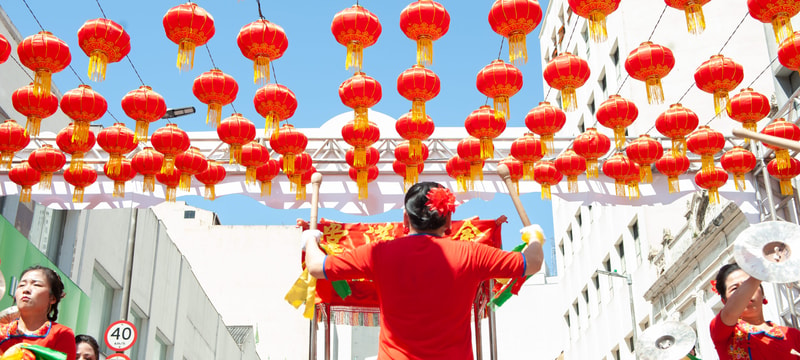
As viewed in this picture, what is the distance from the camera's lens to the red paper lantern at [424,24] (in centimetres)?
933

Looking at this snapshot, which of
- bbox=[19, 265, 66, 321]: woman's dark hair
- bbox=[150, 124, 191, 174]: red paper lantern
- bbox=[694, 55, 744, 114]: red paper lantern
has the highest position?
bbox=[694, 55, 744, 114]: red paper lantern

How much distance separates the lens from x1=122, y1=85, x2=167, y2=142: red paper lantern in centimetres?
1037

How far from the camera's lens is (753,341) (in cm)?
425

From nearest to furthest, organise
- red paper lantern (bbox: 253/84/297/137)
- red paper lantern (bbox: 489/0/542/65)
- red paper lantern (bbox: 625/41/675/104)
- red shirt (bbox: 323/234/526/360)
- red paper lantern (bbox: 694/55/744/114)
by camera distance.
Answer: red shirt (bbox: 323/234/526/360)
red paper lantern (bbox: 489/0/542/65)
red paper lantern (bbox: 625/41/675/104)
red paper lantern (bbox: 694/55/744/114)
red paper lantern (bbox: 253/84/297/137)

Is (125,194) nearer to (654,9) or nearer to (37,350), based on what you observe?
(37,350)

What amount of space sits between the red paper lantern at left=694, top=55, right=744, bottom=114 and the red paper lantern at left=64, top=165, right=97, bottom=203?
8425 millimetres

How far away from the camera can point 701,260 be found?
20219mm

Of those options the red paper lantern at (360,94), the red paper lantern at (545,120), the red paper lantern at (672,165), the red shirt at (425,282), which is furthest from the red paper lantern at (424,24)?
the red shirt at (425,282)

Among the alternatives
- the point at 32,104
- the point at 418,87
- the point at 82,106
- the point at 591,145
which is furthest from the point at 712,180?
the point at 32,104

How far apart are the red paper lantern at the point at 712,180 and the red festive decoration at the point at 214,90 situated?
22.2 ft

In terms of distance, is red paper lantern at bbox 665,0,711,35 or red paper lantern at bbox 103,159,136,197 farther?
red paper lantern at bbox 103,159,136,197

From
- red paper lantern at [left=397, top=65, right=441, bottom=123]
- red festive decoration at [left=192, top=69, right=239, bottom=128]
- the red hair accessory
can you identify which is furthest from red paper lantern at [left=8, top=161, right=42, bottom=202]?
the red hair accessory

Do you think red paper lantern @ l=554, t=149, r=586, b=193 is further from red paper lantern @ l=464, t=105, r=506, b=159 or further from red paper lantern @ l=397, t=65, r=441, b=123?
red paper lantern @ l=397, t=65, r=441, b=123

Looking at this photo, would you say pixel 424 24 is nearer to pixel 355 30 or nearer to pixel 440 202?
pixel 355 30
